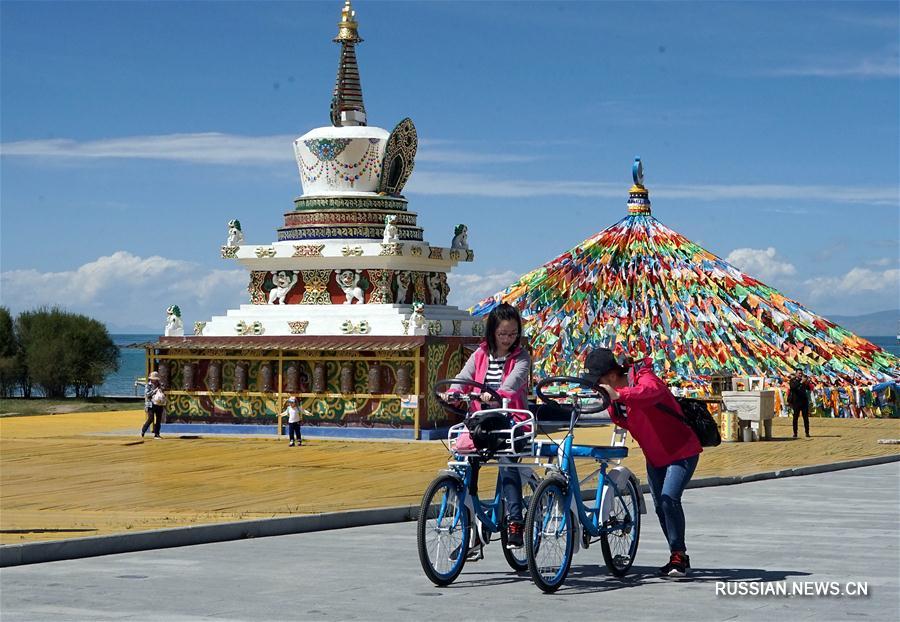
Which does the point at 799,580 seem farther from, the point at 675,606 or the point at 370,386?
the point at 370,386

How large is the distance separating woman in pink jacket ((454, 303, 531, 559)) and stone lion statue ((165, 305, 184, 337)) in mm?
22434

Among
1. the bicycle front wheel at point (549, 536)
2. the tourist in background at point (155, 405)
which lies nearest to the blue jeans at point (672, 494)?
the bicycle front wheel at point (549, 536)

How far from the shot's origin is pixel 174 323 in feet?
111

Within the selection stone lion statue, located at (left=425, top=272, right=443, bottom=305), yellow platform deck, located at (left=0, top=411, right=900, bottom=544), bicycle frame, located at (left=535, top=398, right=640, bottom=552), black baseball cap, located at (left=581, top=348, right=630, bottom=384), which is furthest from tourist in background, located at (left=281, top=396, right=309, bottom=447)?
black baseball cap, located at (left=581, top=348, right=630, bottom=384)

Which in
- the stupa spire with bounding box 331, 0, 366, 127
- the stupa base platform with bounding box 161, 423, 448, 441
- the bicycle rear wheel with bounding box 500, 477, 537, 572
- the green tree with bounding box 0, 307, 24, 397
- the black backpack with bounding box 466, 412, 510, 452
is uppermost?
the stupa spire with bounding box 331, 0, 366, 127

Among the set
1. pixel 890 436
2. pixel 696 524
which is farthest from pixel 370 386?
pixel 696 524

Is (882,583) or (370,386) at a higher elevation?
(370,386)

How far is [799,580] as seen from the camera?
11180 millimetres

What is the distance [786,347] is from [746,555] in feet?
93.9

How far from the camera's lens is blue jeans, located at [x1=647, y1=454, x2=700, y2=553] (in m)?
11.3

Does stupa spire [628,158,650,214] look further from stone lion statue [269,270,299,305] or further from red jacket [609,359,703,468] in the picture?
red jacket [609,359,703,468]

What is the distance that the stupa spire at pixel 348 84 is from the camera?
3472 centimetres

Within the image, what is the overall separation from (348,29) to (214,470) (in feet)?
49.3

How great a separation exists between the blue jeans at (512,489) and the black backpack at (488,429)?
30cm
